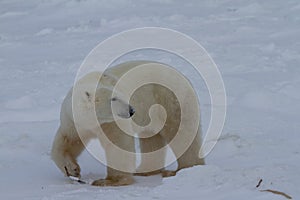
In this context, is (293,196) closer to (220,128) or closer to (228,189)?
(228,189)

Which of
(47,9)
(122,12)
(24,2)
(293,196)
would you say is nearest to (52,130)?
(293,196)

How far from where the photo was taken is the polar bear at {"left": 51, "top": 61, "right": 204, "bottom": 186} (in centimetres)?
313

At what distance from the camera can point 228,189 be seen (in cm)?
271

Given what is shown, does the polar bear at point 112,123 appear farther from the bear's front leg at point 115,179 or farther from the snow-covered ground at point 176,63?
the snow-covered ground at point 176,63

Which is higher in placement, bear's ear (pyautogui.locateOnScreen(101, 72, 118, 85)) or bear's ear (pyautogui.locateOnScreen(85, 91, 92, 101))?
bear's ear (pyautogui.locateOnScreen(101, 72, 118, 85))

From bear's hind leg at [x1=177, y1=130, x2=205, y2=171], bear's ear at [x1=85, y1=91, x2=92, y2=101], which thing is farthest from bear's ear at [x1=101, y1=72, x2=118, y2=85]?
bear's hind leg at [x1=177, y1=130, x2=205, y2=171]

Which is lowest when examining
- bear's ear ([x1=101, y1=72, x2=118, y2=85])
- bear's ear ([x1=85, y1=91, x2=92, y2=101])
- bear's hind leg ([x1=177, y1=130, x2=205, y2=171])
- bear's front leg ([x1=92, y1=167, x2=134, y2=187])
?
bear's front leg ([x1=92, y1=167, x2=134, y2=187])

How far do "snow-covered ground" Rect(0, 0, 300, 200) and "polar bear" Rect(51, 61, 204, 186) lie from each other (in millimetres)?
130

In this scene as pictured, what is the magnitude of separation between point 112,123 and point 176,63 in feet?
11.5

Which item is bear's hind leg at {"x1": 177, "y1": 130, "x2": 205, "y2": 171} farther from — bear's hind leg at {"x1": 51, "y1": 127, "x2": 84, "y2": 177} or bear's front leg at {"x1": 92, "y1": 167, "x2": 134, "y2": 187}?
bear's hind leg at {"x1": 51, "y1": 127, "x2": 84, "y2": 177}

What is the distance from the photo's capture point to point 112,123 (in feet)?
10.5

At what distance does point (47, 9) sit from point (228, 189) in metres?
8.48

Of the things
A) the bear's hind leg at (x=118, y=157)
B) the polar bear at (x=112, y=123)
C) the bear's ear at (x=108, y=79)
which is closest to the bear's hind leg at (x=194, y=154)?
the polar bear at (x=112, y=123)

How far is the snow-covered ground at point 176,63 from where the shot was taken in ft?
9.58
